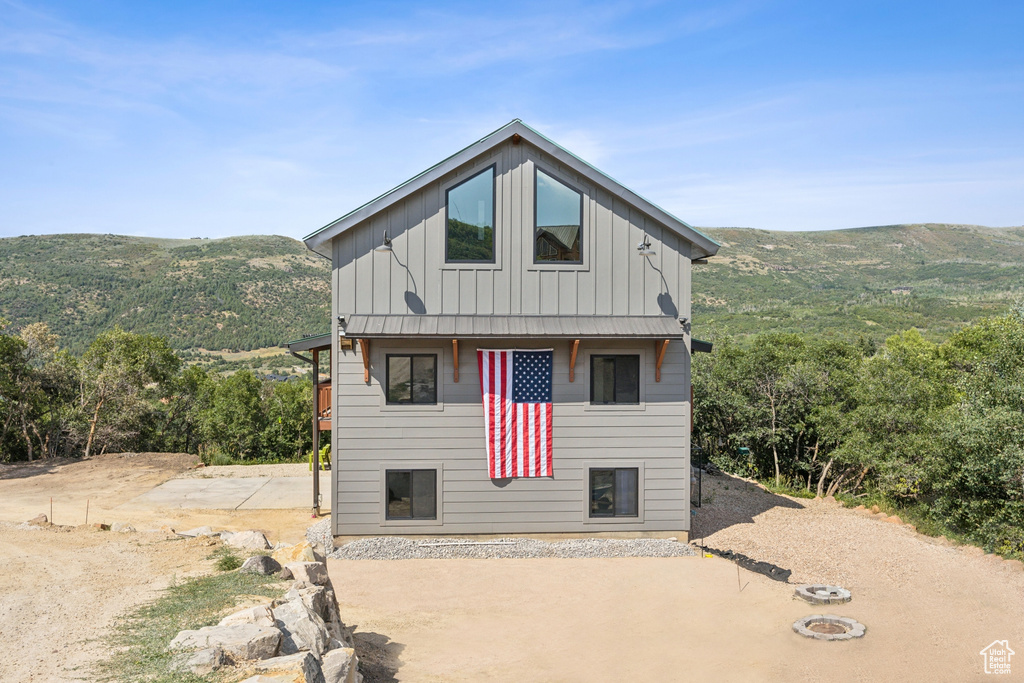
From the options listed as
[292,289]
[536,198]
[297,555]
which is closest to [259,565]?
[297,555]

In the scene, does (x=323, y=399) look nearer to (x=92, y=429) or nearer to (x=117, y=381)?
(x=117, y=381)

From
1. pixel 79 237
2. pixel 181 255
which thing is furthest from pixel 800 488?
pixel 79 237

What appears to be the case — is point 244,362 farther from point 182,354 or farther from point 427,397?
point 427,397

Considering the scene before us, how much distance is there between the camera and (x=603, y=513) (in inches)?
567

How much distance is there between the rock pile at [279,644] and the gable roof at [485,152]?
744 centimetres

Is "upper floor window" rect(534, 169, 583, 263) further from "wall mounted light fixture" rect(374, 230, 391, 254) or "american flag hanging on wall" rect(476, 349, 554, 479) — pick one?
"wall mounted light fixture" rect(374, 230, 391, 254)

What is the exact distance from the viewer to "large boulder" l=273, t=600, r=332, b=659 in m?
7.06

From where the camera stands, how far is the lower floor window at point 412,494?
14.2 meters

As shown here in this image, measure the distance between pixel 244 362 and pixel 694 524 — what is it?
156 ft

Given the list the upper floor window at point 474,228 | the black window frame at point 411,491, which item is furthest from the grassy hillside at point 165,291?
the upper floor window at point 474,228

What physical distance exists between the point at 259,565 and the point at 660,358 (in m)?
8.56

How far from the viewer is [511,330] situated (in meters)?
13.8

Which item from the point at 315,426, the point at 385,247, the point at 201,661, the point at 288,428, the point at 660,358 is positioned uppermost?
the point at 385,247

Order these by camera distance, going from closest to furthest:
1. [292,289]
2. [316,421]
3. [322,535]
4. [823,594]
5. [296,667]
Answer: [296,667] < [823,594] < [322,535] < [316,421] < [292,289]
